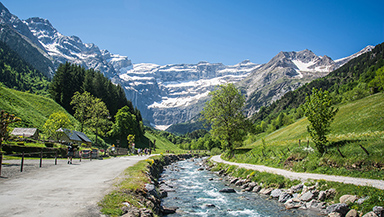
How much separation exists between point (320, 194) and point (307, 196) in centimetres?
111

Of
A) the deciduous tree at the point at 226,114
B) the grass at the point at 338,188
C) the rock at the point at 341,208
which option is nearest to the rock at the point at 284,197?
the grass at the point at 338,188

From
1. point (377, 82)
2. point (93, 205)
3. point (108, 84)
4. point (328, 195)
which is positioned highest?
point (108, 84)

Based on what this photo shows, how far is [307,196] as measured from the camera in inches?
687

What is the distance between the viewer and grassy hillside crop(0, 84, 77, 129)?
52241 mm

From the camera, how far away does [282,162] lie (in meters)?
30.5

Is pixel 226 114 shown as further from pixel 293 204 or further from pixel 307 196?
pixel 293 204

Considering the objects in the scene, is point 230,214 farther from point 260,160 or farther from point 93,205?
point 260,160

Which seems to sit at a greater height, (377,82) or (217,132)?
(377,82)

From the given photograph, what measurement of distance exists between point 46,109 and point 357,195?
82.0m

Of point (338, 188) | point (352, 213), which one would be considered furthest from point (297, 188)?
point (352, 213)

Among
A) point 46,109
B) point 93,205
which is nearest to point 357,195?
point 93,205

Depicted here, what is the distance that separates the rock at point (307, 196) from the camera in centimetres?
1720

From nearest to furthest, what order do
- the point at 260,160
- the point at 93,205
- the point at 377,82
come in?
the point at 93,205 → the point at 260,160 → the point at 377,82

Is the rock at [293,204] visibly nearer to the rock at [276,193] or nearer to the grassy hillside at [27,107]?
the rock at [276,193]
